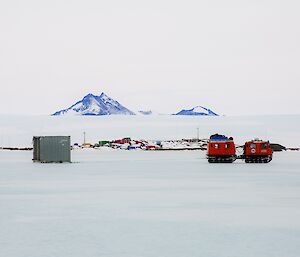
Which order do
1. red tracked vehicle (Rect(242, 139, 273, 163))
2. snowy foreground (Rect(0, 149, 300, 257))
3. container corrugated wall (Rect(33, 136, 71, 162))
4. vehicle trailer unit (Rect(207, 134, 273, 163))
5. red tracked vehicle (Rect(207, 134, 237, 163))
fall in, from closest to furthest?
snowy foreground (Rect(0, 149, 300, 257)), red tracked vehicle (Rect(207, 134, 237, 163)), container corrugated wall (Rect(33, 136, 71, 162)), vehicle trailer unit (Rect(207, 134, 273, 163)), red tracked vehicle (Rect(242, 139, 273, 163))

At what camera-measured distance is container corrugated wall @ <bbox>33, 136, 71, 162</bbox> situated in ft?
325

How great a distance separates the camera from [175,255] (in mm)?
20828

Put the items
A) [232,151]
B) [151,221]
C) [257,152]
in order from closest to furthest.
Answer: [151,221] < [232,151] < [257,152]

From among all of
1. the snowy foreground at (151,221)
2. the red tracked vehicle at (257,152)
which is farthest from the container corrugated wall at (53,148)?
the snowy foreground at (151,221)

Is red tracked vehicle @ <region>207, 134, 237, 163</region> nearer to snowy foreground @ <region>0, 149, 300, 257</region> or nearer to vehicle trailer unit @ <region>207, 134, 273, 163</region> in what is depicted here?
vehicle trailer unit @ <region>207, 134, 273, 163</region>

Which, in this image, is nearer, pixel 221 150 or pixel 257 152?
pixel 221 150

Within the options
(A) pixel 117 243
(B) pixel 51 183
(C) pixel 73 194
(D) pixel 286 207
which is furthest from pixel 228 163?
(A) pixel 117 243

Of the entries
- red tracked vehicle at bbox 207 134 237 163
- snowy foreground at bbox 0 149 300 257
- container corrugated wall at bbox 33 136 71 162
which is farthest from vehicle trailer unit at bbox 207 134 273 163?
snowy foreground at bbox 0 149 300 257

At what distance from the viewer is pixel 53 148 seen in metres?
102

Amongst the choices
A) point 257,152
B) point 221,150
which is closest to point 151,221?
point 221,150

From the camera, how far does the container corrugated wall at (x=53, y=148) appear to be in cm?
9900

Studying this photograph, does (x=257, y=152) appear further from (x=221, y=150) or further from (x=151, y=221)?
(x=151, y=221)

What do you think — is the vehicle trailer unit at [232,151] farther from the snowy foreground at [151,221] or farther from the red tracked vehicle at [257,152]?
the snowy foreground at [151,221]

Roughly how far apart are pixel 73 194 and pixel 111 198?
4.23m
